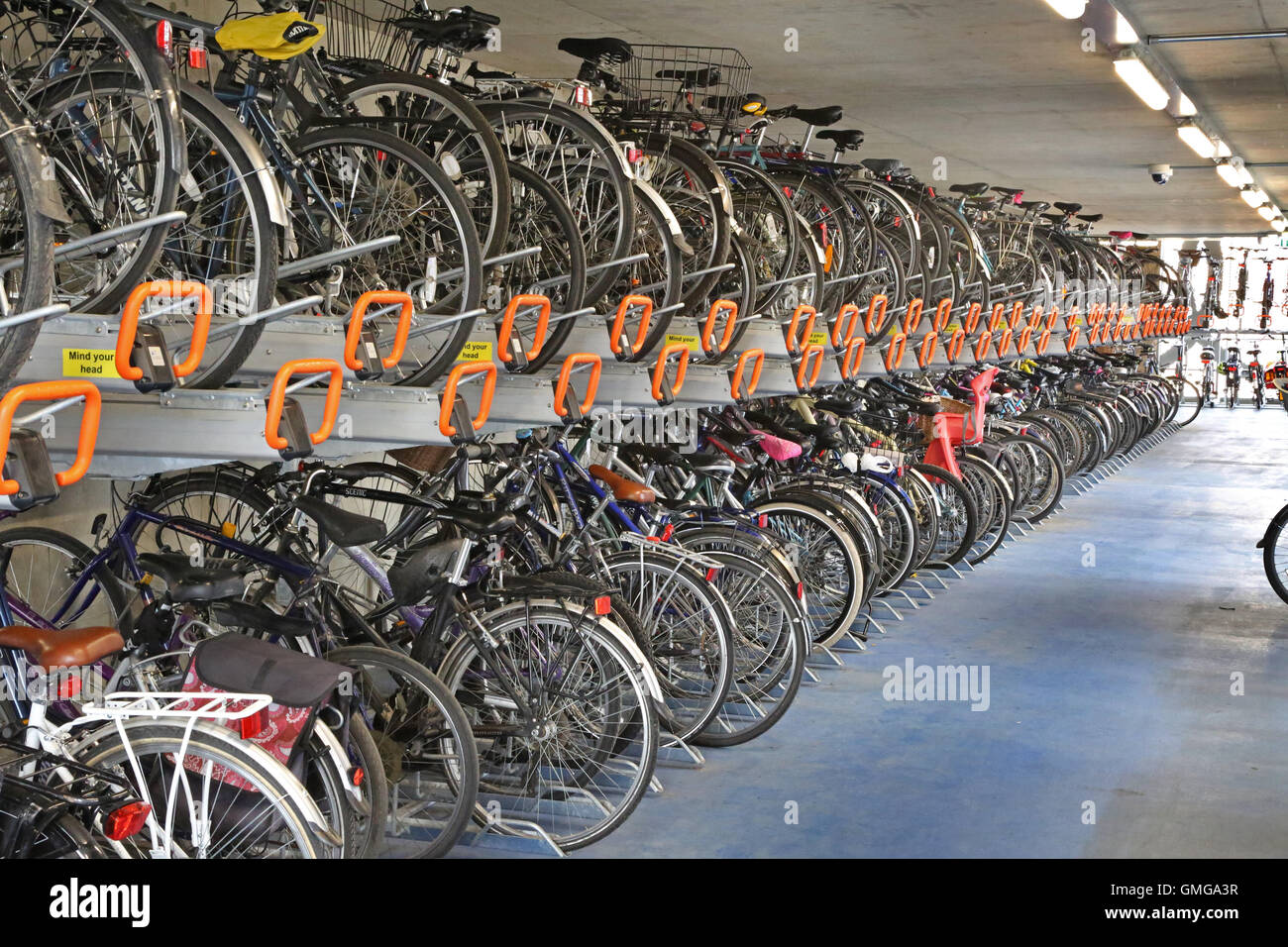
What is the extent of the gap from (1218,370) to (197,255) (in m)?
18.8

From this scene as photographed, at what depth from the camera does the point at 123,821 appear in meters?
2.23

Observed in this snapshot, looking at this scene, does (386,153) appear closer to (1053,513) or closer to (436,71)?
(436,71)

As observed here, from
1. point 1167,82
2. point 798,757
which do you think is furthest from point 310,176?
point 1167,82

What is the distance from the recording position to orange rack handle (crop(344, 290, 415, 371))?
9.53ft

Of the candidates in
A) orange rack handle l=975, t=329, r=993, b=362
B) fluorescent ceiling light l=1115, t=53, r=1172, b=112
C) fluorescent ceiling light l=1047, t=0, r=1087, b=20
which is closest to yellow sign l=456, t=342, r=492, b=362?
fluorescent ceiling light l=1047, t=0, r=1087, b=20

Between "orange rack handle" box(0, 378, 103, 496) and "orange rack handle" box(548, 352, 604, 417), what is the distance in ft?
5.27

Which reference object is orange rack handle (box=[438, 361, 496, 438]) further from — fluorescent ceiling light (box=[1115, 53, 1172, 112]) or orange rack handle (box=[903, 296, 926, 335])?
fluorescent ceiling light (box=[1115, 53, 1172, 112])

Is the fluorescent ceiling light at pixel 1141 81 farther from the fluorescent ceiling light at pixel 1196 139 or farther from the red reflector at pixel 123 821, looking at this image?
the red reflector at pixel 123 821

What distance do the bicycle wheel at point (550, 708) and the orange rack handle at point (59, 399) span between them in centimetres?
142

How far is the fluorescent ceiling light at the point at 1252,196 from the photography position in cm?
1280

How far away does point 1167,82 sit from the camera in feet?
24.4

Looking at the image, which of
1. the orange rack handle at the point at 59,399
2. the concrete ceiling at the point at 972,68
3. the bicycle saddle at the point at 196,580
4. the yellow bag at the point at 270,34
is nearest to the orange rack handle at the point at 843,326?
the concrete ceiling at the point at 972,68

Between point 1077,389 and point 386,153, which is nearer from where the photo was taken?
point 386,153

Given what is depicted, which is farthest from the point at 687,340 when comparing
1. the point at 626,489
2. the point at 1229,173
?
the point at 1229,173
